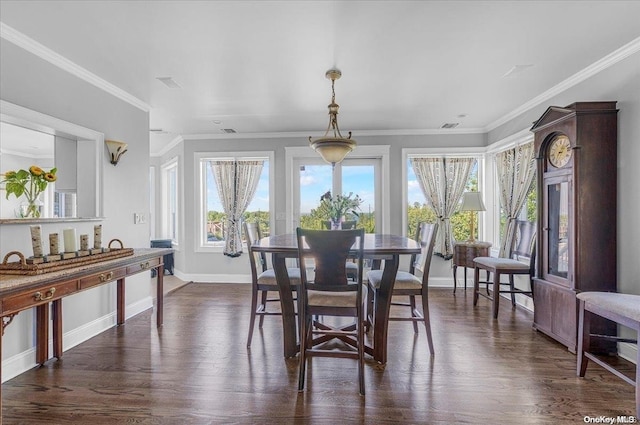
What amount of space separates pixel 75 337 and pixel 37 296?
1.24m

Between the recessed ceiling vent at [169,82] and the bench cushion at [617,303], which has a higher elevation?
the recessed ceiling vent at [169,82]

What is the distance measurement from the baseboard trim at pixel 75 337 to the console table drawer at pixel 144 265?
75cm

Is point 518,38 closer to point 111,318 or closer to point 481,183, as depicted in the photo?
point 481,183

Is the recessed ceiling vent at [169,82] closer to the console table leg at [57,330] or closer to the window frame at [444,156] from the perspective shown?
the console table leg at [57,330]

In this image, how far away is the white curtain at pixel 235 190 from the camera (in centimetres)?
535

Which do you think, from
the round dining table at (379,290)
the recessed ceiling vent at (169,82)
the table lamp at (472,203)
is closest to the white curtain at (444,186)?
the table lamp at (472,203)

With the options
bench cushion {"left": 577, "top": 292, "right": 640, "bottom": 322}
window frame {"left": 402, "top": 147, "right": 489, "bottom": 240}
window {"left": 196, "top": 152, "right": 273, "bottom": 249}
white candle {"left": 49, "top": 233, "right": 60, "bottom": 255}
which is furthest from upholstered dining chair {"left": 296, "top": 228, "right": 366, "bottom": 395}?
window {"left": 196, "top": 152, "right": 273, "bottom": 249}

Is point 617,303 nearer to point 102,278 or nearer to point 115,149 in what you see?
point 102,278

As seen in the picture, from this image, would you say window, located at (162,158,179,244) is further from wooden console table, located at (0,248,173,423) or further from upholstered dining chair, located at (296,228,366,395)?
upholstered dining chair, located at (296,228,366,395)

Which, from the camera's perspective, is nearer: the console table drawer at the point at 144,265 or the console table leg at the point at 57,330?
the console table leg at the point at 57,330

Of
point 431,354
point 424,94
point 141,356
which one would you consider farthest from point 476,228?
point 141,356

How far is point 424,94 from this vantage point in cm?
358

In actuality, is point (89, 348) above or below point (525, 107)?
below

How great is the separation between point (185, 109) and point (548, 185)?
162 inches
